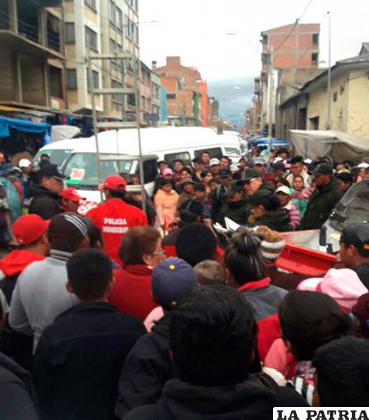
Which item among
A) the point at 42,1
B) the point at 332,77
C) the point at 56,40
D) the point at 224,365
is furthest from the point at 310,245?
the point at 56,40

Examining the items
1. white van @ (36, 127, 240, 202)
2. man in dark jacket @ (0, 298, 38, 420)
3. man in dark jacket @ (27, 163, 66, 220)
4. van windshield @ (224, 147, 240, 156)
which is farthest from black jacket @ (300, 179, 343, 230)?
van windshield @ (224, 147, 240, 156)

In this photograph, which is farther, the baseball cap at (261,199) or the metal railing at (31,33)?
the metal railing at (31,33)

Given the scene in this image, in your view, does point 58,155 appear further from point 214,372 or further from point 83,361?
point 214,372

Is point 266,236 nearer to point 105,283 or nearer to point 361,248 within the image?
point 361,248

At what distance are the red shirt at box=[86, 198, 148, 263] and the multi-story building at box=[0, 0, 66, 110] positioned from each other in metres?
20.3

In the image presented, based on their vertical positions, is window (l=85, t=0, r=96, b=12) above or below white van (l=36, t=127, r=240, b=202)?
above

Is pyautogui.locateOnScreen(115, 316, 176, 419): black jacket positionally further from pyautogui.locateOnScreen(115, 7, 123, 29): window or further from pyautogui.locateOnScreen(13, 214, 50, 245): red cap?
pyautogui.locateOnScreen(115, 7, 123, 29): window

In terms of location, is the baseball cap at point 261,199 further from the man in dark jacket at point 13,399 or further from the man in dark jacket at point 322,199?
the man in dark jacket at point 13,399

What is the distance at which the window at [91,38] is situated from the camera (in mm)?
36688

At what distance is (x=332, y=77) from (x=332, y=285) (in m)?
19.9

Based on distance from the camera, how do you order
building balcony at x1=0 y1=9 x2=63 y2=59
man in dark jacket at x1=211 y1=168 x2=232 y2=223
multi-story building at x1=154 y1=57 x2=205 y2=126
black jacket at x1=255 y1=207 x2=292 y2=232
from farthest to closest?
1. multi-story building at x1=154 y1=57 x2=205 y2=126
2. building balcony at x1=0 y1=9 x2=63 y2=59
3. man in dark jacket at x1=211 y1=168 x2=232 y2=223
4. black jacket at x1=255 y1=207 x2=292 y2=232

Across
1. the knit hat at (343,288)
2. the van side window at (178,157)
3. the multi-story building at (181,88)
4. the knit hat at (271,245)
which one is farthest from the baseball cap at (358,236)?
the multi-story building at (181,88)

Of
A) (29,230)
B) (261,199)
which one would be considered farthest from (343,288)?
(261,199)

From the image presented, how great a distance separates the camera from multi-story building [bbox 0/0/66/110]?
24125 millimetres
